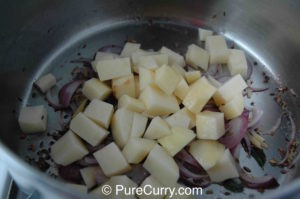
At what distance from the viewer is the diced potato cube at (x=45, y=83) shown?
1.63m

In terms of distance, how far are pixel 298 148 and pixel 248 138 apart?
23cm

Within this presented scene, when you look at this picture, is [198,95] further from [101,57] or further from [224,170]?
[101,57]

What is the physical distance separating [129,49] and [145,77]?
→ 26cm

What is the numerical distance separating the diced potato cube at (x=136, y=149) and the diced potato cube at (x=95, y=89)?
0.26 m

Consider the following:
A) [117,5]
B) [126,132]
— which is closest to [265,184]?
[126,132]

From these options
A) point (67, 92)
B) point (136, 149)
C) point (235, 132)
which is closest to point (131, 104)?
point (136, 149)

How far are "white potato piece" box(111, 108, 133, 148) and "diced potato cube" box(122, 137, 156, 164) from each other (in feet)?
0.13

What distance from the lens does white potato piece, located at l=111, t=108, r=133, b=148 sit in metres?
1.40

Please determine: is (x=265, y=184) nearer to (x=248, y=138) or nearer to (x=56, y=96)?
(x=248, y=138)

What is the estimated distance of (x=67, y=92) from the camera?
158cm

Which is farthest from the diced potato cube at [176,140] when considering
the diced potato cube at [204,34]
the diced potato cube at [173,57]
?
the diced potato cube at [204,34]

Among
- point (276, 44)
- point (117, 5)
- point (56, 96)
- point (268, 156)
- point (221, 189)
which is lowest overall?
point (221, 189)

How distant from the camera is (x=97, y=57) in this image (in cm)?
169

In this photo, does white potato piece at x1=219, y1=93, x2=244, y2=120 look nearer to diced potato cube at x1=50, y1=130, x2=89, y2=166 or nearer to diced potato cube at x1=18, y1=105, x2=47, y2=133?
diced potato cube at x1=50, y1=130, x2=89, y2=166
